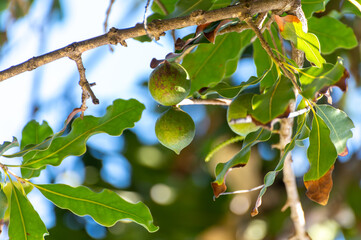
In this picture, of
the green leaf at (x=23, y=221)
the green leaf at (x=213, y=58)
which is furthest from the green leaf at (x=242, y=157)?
the green leaf at (x=23, y=221)

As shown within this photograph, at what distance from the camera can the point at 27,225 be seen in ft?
5.36

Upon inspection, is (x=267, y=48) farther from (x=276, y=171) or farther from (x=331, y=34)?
(x=331, y=34)

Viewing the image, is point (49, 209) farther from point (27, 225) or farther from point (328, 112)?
point (328, 112)

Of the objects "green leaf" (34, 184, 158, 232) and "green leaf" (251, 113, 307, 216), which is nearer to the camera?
"green leaf" (251, 113, 307, 216)

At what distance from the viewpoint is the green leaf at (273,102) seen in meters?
1.11

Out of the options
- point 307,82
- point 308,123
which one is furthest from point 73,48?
point 308,123

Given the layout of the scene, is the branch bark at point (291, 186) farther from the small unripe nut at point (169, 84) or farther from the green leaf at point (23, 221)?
the green leaf at point (23, 221)

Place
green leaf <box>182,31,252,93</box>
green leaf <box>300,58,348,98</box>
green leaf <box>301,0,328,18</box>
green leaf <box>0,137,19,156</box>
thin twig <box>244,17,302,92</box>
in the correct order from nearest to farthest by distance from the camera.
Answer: green leaf <box>300,58,348,98</box>, thin twig <box>244,17,302,92</box>, green leaf <box>0,137,19,156</box>, green leaf <box>301,0,328,18</box>, green leaf <box>182,31,252,93</box>

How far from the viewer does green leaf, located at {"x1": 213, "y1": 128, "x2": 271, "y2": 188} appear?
132 cm

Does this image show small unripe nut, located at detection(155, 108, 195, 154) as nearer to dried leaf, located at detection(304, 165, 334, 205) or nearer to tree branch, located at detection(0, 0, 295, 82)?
tree branch, located at detection(0, 0, 295, 82)

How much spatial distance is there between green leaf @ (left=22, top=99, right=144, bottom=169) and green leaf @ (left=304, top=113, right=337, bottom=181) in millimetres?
633

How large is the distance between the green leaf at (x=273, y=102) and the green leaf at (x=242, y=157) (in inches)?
8.6

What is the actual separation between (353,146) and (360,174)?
0.73ft

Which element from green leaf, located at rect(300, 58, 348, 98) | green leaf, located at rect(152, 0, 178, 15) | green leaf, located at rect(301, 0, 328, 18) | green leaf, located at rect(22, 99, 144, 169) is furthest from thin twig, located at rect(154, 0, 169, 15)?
green leaf, located at rect(300, 58, 348, 98)
